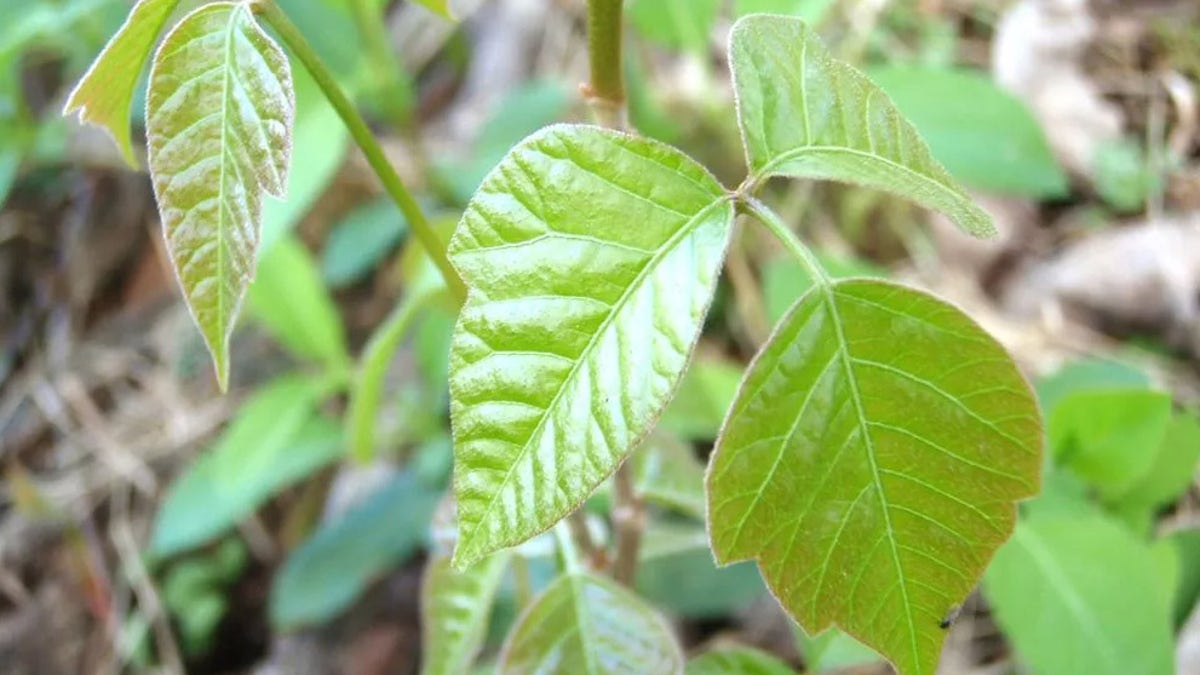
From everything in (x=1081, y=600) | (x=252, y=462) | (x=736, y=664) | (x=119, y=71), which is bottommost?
(x=1081, y=600)

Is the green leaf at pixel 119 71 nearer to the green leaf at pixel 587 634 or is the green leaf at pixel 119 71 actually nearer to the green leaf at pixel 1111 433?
the green leaf at pixel 587 634

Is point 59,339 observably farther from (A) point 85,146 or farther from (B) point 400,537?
(B) point 400,537

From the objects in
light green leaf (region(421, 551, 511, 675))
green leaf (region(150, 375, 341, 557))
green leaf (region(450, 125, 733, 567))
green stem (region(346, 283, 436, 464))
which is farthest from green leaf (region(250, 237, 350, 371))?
green leaf (region(450, 125, 733, 567))

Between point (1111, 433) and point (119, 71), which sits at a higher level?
point (119, 71)

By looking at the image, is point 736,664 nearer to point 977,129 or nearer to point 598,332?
point 598,332

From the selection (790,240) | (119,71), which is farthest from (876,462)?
(119,71)

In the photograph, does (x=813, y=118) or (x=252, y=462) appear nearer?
(x=813, y=118)

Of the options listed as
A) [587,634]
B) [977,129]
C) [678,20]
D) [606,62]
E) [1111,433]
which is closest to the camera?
[606,62]
